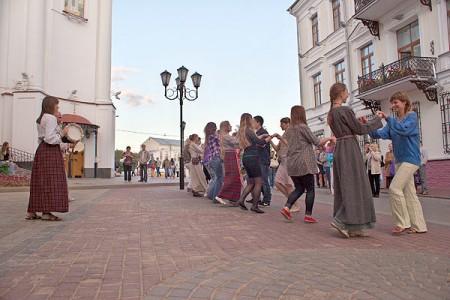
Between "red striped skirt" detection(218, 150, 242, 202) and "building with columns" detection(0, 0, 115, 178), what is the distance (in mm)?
18032

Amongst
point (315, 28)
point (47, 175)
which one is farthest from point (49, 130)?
point (315, 28)

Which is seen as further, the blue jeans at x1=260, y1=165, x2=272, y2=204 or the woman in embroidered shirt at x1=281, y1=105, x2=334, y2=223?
the blue jeans at x1=260, y1=165, x2=272, y2=204

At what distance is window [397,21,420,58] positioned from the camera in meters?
16.2

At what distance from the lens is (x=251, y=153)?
287 inches

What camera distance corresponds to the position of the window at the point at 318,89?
922 inches

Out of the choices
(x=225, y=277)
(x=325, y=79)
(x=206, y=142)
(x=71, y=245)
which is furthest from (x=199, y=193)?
(x=325, y=79)

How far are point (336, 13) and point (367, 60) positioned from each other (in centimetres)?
406

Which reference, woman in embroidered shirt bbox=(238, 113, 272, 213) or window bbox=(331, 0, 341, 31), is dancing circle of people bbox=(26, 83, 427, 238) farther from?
window bbox=(331, 0, 341, 31)

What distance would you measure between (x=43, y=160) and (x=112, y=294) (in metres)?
3.91

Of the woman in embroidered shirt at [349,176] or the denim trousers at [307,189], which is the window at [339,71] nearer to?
the denim trousers at [307,189]

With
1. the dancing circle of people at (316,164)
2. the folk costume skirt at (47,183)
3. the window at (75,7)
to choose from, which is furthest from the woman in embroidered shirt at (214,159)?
the window at (75,7)

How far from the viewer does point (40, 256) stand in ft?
11.6

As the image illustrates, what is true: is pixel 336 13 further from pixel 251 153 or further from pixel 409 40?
pixel 251 153

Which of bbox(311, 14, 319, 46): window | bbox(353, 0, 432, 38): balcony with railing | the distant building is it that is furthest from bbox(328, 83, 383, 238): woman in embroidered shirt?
the distant building
